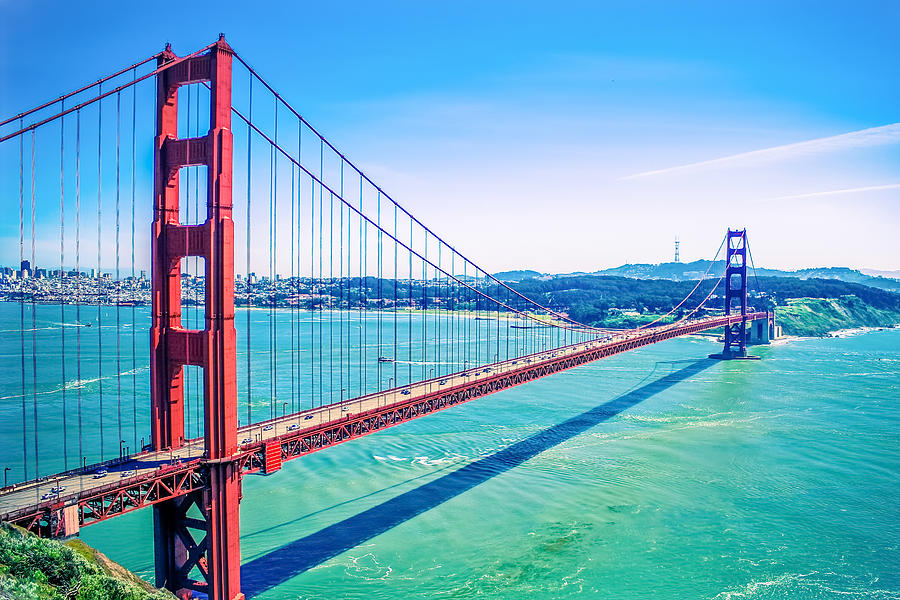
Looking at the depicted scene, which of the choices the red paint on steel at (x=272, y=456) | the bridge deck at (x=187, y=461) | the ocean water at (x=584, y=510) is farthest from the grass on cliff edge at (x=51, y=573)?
the ocean water at (x=584, y=510)

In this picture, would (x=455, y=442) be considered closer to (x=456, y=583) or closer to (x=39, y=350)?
(x=456, y=583)

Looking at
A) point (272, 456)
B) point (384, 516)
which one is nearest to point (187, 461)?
point (272, 456)

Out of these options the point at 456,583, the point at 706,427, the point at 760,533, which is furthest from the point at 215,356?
the point at 706,427

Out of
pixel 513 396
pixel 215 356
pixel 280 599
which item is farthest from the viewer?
pixel 513 396

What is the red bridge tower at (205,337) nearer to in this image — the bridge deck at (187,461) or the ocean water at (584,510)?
the bridge deck at (187,461)

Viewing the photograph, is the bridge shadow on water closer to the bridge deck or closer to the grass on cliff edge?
the bridge deck

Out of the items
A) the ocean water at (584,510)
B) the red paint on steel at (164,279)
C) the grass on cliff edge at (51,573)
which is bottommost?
the ocean water at (584,510)
